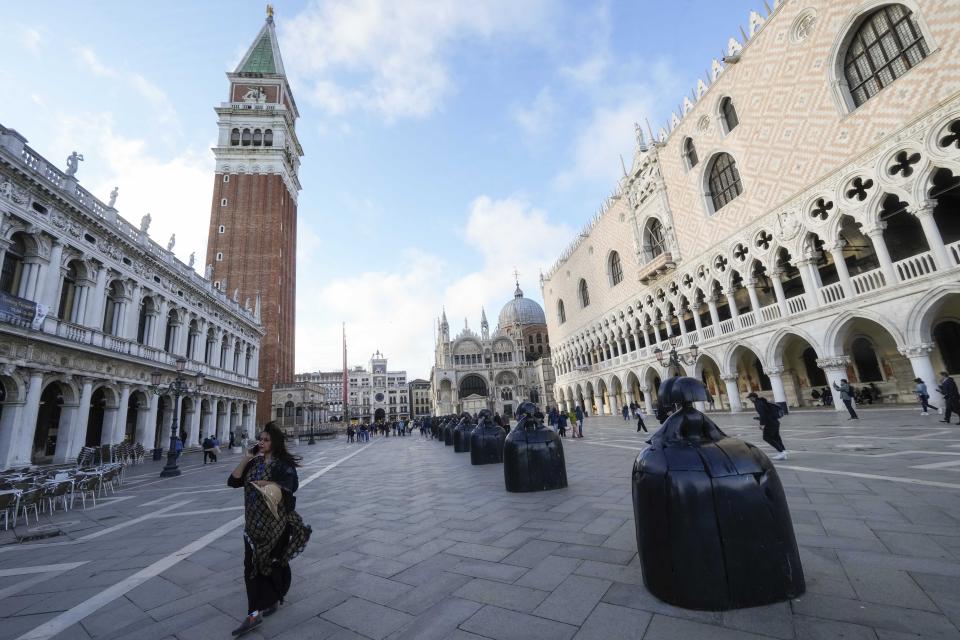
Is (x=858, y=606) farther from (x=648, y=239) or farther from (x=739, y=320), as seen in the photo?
(x=648, y=239)

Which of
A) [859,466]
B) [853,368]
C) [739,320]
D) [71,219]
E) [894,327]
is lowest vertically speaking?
[859,466]

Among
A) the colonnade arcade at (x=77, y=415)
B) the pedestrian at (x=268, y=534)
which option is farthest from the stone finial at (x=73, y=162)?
the pedestrian at (x=268, y=534)

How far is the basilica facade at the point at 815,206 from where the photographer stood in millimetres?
12898

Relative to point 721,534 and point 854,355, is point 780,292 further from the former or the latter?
point 721,534

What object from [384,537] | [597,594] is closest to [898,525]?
[597,594]

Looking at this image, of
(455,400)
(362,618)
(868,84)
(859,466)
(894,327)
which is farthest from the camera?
(455,400)

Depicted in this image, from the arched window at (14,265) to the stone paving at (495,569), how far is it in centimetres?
1218

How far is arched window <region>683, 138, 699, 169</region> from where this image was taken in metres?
23.3

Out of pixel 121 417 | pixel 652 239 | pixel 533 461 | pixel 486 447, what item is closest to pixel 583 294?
pixel 652 239

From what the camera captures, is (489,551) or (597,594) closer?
(597,594)

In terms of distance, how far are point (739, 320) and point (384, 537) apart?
21.5 meters

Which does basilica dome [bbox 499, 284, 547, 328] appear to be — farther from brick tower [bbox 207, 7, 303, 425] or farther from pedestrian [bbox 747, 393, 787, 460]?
pedestrian [bbox 747, 393, 787, 460]

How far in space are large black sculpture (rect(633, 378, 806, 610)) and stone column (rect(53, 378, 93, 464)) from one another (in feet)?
66.3

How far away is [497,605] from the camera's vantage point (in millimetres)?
2758
